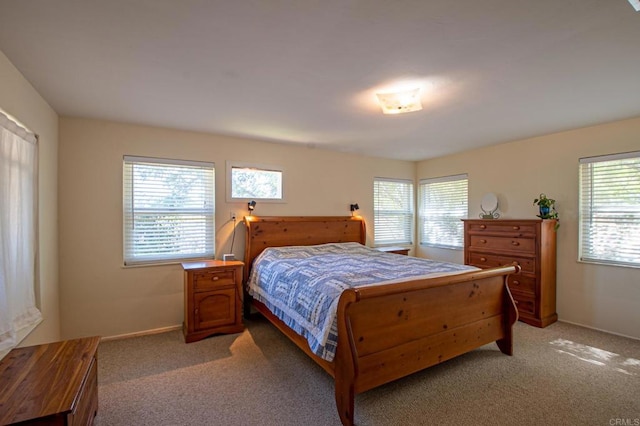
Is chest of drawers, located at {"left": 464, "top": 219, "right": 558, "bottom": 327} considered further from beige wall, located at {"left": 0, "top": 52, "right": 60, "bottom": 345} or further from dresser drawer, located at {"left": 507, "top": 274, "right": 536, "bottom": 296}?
beige wall, located at {"left": 0, "top": 52, "right": 60, "bottom": 345}

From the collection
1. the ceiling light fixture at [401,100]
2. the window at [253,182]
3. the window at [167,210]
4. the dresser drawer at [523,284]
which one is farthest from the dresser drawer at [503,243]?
the window at [167,210]

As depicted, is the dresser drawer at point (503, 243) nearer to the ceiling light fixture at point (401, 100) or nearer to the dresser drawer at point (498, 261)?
the dresser drawer at point (498, 261)

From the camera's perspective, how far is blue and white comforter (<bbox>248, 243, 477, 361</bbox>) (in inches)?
83.5

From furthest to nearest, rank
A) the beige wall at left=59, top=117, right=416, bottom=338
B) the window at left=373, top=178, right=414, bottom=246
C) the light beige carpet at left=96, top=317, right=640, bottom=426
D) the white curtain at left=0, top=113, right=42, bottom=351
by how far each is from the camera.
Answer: the window at left=373, top=178, right=414, bottom=246 → the beige wall at left=59, top=117, right=416, bottom=338 → the light beige carpet at left=96, top=317, right=640, bottom=426 → the white curtain at left=0, top=113, right=42, bottom=351

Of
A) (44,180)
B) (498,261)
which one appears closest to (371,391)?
(498,261)

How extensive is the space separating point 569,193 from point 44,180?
5607 mm

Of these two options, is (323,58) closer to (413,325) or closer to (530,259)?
(413,325)

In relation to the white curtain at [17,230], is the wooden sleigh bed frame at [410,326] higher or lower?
lower

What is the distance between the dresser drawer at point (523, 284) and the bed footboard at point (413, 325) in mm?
1080

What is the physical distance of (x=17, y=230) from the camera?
6.82ft

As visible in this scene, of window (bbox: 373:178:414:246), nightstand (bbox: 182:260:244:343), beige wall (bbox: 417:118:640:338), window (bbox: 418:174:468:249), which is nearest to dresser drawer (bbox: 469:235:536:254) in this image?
beige wall (bbox: 417:118:640:338)

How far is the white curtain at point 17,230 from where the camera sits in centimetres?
185

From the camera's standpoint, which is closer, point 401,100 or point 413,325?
point 413,325

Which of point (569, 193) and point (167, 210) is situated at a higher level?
point (569, 193)
